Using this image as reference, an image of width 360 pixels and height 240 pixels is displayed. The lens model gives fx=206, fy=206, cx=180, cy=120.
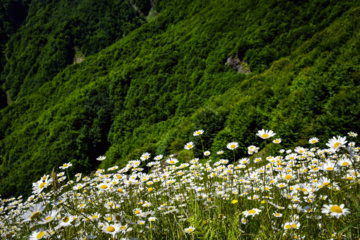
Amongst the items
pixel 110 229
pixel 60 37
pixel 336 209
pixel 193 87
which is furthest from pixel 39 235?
pixel 60 37

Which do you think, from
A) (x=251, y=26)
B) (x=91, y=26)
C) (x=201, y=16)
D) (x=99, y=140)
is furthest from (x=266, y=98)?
(x=91, y=26)

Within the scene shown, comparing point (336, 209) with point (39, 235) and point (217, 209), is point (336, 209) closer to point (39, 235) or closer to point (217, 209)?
point (217, 209)

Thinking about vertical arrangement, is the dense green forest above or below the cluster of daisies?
below

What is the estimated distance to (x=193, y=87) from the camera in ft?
84.0

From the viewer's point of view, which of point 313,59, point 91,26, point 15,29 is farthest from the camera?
point 15,29

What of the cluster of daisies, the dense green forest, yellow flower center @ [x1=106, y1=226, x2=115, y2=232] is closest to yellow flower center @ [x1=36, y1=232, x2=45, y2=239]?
the cluster of daisies

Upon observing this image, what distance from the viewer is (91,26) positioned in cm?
6956

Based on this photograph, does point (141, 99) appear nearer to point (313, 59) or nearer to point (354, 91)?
point (313, 59)

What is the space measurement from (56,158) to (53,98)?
22.3 m

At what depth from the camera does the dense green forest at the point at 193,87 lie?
20.5 feet

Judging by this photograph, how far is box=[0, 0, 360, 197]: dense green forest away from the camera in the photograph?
624 centimetres

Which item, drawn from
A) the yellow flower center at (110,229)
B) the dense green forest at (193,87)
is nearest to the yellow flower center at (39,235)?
the yellow flower center at (110,229)

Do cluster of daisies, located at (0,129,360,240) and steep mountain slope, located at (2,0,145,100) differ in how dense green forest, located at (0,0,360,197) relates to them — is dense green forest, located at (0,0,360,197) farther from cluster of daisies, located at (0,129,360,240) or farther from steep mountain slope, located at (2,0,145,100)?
cluster of daisies, located at (0,129,360,240)

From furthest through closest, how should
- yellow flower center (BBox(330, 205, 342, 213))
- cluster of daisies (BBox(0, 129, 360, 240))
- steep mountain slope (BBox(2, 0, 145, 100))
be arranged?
steep mountain slope (BBox(2, 0, 145, 100))
cluster of daisies (BBox(0, 129, 360, 240))
yellow flower center (BBox(330, 205, 342, 213))
